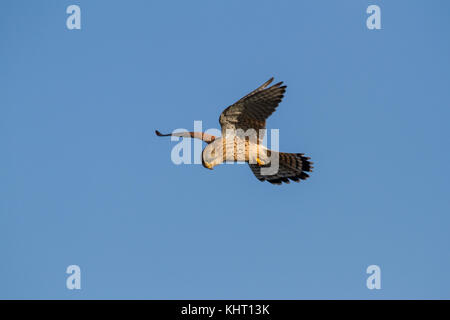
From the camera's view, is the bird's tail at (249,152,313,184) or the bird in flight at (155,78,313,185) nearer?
the bird in flight at (155,78,313,185)

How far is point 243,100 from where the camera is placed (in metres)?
8.83

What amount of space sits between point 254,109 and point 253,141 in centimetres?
63

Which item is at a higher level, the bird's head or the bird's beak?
the bird's head

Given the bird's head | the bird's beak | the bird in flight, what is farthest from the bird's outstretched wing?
the bird's beak

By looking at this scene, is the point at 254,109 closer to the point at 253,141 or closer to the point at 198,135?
the point at 253,141

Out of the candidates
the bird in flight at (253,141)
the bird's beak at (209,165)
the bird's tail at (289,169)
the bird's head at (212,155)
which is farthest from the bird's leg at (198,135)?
the bird's tail at (289,169)

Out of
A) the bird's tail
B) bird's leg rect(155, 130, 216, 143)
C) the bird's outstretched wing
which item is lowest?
the bird's tail

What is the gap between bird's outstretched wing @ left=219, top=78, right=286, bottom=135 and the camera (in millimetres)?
8859

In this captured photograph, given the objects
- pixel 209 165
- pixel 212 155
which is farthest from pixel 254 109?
pixel 209 165

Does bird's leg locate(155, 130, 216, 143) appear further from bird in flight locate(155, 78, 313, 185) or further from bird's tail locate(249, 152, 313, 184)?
bird's tail locate(249, 152, 313, 184)
